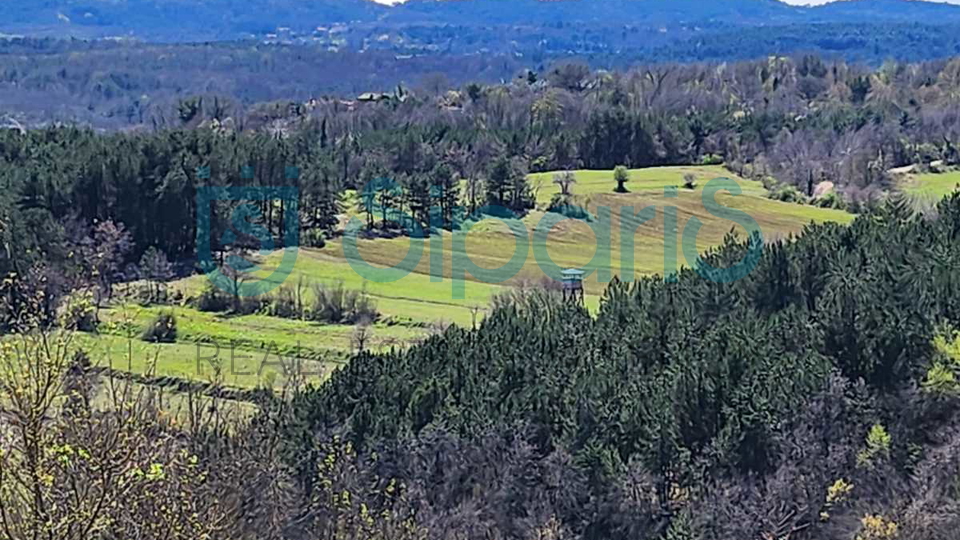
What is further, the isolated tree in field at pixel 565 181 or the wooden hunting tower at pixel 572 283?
the isolated tree in field at pixel 565 181

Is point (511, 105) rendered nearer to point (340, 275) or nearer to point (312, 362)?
point (340, 275)

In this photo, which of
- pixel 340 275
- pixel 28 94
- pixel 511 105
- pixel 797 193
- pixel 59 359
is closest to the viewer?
pixel 59 359

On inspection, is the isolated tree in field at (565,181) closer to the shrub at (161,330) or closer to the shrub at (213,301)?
the shrub at (213,301)

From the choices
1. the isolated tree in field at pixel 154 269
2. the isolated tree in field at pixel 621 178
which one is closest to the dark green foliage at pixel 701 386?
the isolated tree in field at pixel 154 269

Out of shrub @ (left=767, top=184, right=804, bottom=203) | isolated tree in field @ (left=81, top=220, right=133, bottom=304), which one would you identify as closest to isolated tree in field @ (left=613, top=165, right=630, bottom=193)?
shrub @ (left=767, top=184, right=804, bottom=203)

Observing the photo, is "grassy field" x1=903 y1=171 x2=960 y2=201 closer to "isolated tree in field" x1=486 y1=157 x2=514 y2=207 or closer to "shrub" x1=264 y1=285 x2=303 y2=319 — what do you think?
"isolated tree in field" x1=486 y1=157 x2=514 y2=207

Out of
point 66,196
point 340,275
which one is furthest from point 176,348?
point 66,196
